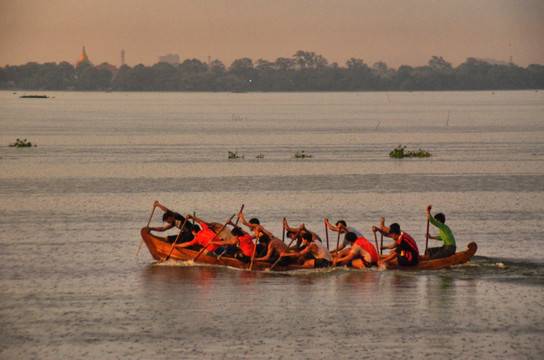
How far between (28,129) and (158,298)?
86032mm

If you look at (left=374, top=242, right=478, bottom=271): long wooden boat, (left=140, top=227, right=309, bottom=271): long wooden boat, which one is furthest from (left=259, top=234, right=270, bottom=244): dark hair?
(left=374, top=242, right=478, bottom=271): long wooden boat

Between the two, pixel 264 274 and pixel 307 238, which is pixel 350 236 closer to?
pixel 307 238

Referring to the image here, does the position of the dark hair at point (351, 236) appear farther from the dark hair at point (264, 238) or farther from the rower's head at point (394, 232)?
the dark hair at point (264, 238)

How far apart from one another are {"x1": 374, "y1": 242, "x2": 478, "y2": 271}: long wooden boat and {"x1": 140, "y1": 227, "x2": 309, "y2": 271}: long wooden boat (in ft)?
8.04

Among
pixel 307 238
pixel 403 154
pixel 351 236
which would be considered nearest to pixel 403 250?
pixel 351 236

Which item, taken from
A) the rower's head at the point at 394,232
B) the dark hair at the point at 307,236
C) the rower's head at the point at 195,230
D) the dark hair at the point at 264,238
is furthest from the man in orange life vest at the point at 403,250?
the rower's head at the point at 195,230

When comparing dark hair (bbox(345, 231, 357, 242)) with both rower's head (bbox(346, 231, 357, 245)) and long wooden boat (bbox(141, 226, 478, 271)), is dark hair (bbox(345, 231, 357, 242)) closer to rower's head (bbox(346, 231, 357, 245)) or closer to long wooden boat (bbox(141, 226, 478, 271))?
rower's head (bbox(346, 231, 357, 245))

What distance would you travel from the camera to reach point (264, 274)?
78.1ft

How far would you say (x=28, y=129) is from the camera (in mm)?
103125

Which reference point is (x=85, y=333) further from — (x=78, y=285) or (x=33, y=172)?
(x=33, y=172)

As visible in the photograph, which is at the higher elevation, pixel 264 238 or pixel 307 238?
pixel 307 238

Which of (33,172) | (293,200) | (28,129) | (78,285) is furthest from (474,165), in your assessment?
(28,129)

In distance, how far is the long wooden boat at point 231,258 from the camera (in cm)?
2383

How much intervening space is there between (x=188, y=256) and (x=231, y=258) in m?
1.29
